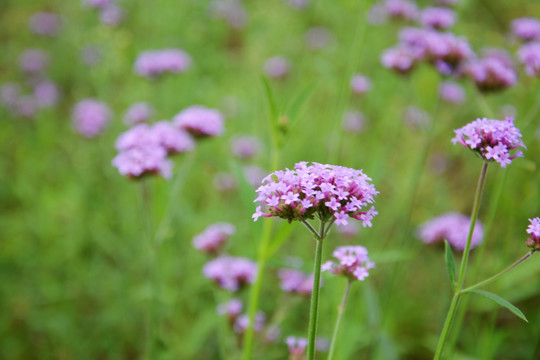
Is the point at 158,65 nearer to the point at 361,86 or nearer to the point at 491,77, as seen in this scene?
the point at 361,86

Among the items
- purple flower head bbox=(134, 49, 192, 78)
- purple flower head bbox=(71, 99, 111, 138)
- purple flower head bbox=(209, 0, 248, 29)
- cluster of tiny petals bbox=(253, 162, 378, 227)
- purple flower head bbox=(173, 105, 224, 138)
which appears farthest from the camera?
purple flower head bbox=(209, 0, 248, 29)

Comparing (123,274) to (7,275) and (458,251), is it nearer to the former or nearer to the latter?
(7,275)

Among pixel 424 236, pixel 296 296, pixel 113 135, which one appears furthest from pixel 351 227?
pixel 113 135

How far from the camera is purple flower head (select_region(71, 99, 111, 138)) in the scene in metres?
3.94

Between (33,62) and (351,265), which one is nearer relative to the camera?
(351,265)

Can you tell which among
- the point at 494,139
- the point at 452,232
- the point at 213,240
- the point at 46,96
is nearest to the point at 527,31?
the point at 452,232

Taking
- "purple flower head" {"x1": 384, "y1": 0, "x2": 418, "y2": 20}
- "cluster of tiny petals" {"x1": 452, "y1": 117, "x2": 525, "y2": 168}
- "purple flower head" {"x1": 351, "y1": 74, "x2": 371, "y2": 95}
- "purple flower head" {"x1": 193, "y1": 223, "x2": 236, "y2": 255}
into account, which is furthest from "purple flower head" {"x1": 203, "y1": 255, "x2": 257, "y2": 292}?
"purple flower head" {"x1": 384, "y1": 0, "x2": 418, "y2": 20}

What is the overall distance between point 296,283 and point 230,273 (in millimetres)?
343

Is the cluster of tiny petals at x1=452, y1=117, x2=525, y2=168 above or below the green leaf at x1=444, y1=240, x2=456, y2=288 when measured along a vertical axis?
above

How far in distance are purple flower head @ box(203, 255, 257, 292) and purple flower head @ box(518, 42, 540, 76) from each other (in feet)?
5.82

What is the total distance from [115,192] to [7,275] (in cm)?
109

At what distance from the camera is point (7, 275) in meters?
3.35

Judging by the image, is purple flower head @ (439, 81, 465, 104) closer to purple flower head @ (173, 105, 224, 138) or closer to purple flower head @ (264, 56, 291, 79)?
purple flower head @ (264, 56, 291, 79)

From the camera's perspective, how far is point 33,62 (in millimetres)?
6004
